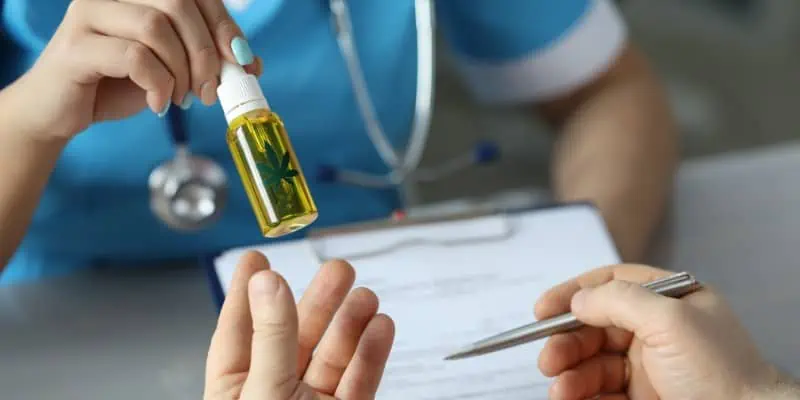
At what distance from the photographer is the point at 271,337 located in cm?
43

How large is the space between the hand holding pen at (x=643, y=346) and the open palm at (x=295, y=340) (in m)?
0.13

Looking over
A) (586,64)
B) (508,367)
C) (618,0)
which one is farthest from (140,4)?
(618,0)

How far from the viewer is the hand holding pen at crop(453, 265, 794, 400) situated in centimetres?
52

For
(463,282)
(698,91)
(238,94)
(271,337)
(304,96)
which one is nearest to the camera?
(271,337)

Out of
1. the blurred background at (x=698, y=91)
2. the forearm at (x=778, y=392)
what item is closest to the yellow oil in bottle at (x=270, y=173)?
the forearm at (x=778, y=392)

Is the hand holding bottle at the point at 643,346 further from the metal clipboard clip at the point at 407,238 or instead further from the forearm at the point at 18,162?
the forearm at the point at 18,162

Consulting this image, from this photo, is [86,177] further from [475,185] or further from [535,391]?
[475,185]

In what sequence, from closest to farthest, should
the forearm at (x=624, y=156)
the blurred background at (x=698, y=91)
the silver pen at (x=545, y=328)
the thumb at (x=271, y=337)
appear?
the thumb at (x=271, y=337) < the silver pen at (x=545, y=328) < the forearm at (x=624, y=156) < the blurred background at (x=698, y=91)

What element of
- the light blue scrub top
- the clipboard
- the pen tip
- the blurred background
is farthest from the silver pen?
the blurred background

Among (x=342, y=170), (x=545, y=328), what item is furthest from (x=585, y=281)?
(x=342, y=170)

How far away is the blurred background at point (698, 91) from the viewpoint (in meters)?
1.75

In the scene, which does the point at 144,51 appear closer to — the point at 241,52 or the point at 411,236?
the point at 241,52

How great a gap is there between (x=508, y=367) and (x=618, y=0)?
1.58 metres

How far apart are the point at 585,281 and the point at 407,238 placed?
15cm
